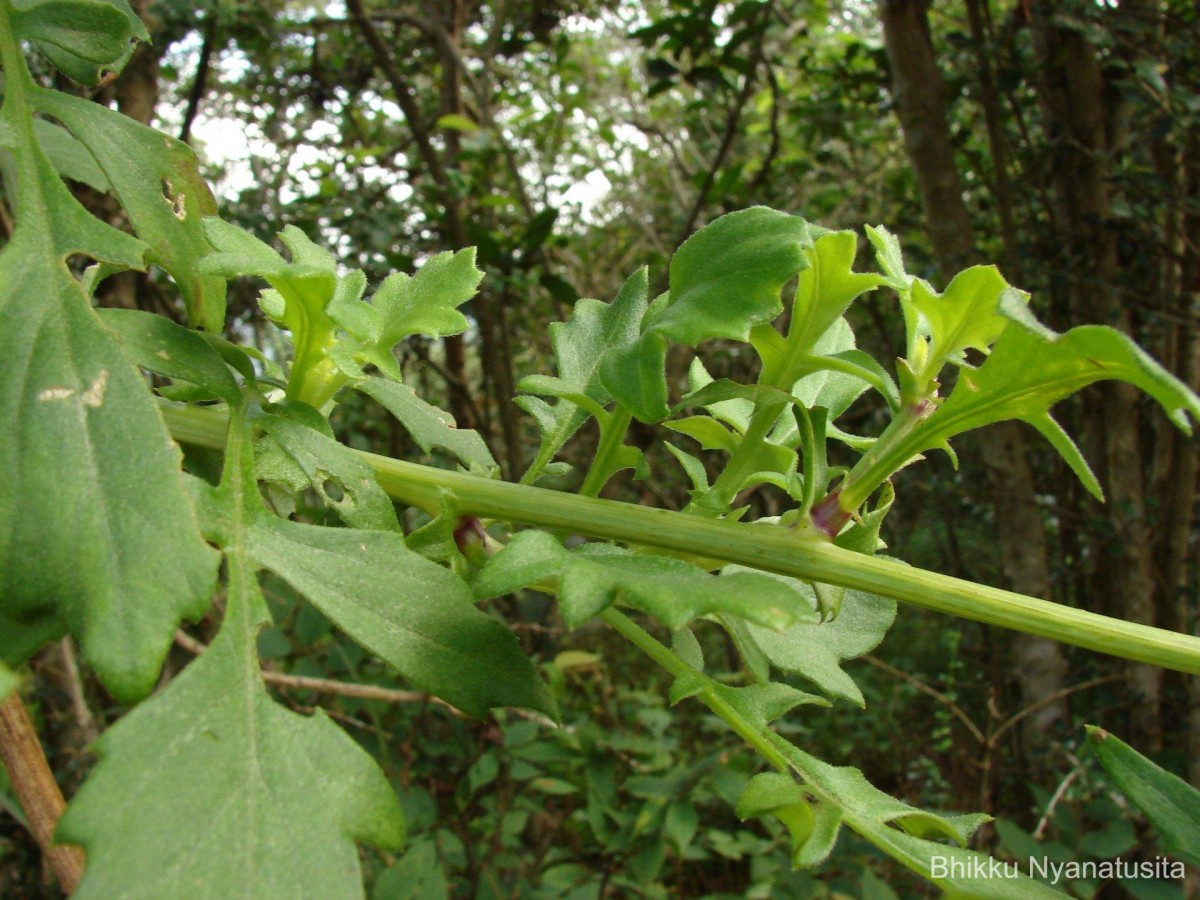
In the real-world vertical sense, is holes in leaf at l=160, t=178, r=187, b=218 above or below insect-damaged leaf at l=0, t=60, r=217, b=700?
above

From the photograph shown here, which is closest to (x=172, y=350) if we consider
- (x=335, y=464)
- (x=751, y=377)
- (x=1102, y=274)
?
(x=335, y=464)

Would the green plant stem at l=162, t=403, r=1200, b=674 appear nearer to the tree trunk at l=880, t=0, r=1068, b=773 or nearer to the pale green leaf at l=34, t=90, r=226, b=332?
the pale green leaf at l=34, t=90, r=226, b=332

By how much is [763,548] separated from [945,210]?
2410 millimetres

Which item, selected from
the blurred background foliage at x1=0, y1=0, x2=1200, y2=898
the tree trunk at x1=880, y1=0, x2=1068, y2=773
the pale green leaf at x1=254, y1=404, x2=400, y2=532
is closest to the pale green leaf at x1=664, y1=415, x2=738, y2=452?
the pale green leaf at x1=254, y1=404, x2=400, y2=532

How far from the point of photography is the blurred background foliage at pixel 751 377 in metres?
2.05

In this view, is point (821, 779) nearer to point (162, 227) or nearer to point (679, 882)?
point (162, 227)

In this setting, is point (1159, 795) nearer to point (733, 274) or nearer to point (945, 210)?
point (733, 274)

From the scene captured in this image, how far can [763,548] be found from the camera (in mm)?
551

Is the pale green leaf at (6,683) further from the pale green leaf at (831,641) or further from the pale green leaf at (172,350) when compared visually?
the pale green leaf at (831,641)

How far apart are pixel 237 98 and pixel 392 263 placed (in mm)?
2155

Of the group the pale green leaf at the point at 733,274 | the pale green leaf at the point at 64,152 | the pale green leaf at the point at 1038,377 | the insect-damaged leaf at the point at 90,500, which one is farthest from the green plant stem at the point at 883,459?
the pale green leaf at the point at 64,152

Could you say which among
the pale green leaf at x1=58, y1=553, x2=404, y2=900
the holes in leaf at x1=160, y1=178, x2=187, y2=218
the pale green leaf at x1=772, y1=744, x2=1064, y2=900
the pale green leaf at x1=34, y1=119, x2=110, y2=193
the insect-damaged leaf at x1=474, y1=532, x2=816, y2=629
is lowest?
the pale green leaf at x1=772, y1=744, x2=1064, y2=900

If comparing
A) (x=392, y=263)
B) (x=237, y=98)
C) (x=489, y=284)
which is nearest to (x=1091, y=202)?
(x=489, y=284)

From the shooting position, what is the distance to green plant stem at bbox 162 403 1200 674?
0.51 metres
